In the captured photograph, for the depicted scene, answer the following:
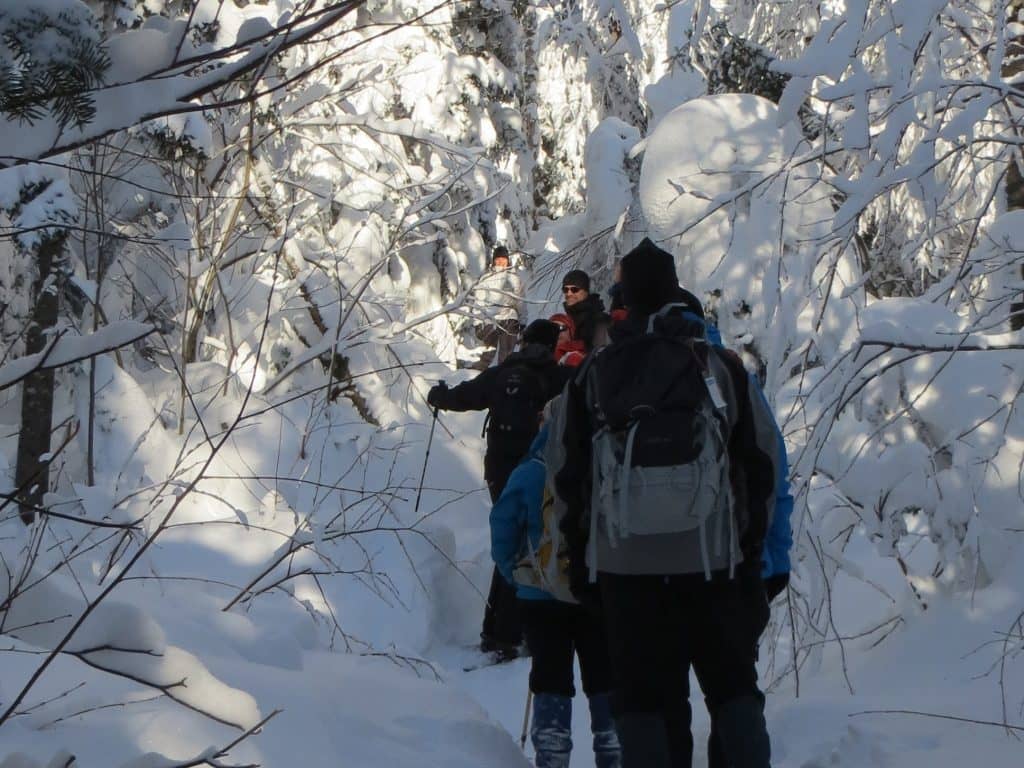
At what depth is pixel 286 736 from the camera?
303 centimetres

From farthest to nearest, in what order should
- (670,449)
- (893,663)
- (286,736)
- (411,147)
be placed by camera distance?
(411,147), (893,663), (286,736), (670,449)

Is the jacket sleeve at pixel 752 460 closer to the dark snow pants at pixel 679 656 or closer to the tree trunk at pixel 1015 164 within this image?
the dark snow pants at pixel 679 656

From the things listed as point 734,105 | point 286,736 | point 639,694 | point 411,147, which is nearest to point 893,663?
point 639,694

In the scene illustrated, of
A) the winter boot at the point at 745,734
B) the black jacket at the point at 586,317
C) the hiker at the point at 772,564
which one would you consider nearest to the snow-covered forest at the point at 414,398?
the black jacket at the point at 586,317

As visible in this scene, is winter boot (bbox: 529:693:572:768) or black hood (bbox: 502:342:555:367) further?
black hood (bbox: 502:342:555:367)

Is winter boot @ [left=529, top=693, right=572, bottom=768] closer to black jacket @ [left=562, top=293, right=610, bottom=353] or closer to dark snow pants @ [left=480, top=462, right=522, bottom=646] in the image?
dark snow pants @ [left=480, top=462, right=522, bottom=646]

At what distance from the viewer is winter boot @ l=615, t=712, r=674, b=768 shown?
285 centimetres

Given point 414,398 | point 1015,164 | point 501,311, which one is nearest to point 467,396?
point 1015,164

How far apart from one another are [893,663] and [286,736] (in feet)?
10.2

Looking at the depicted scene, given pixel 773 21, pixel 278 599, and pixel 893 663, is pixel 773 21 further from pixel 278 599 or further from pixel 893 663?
pixel 278 599

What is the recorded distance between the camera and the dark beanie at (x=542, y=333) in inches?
216

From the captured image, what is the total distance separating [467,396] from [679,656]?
9.90ft

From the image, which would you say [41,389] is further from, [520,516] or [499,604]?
[520,516]

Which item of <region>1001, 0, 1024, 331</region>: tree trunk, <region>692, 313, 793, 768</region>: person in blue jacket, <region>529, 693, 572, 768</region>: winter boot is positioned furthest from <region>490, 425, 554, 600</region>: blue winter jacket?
<region>1001, 0, 1024, 331</region>: tree trunk
